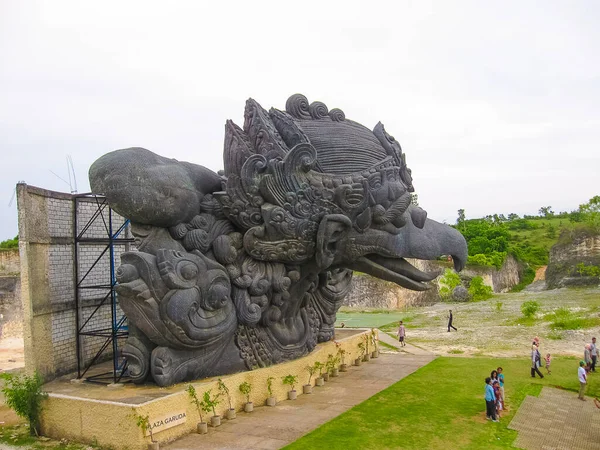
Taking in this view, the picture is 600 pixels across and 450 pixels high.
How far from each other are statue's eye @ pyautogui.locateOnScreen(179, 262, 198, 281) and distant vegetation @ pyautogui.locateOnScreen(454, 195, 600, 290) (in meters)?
29.3

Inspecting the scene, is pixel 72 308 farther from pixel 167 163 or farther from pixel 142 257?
pixel 167 163

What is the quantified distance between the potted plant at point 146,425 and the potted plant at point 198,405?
3.08 ft

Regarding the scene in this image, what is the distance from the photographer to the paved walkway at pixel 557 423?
853 cm

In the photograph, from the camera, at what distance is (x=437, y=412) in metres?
10.1

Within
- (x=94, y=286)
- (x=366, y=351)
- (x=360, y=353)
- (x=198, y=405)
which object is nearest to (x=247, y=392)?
(x=198, y=405)

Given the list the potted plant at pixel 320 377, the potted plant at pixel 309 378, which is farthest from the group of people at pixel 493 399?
the potted plant at pixel 320 377

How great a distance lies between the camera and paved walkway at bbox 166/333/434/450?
337 inches

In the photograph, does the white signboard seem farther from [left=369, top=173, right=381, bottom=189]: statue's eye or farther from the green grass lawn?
[left=369, top=173, right=381, bottom=189]: statue's eye

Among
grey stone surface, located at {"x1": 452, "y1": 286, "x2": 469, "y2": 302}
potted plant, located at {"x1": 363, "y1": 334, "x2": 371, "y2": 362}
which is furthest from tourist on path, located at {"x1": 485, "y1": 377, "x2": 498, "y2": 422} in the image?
grey stone surface, located at {"x1": 452, "y1": 286, "x2": 469, "y2": 302}

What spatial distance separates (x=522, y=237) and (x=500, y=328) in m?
40.5

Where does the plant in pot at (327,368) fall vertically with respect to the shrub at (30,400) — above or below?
below

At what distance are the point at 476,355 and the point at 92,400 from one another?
36.8 feet

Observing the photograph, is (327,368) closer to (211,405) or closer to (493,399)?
(211,405)

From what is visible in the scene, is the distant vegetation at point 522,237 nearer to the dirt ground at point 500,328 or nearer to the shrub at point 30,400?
the dirt ground at point 500,328
